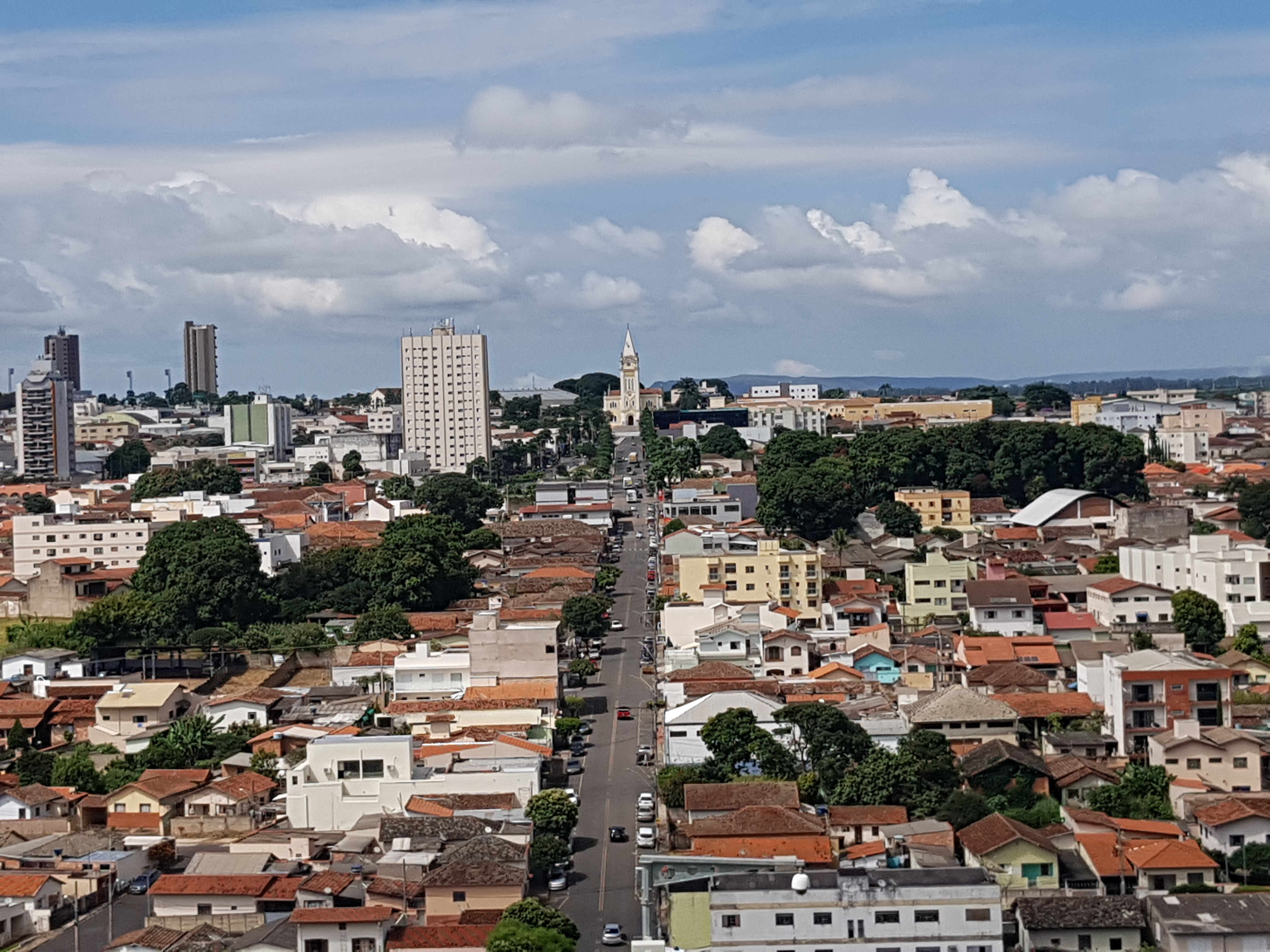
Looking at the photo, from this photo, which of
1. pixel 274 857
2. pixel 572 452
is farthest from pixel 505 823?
pixel 572 452

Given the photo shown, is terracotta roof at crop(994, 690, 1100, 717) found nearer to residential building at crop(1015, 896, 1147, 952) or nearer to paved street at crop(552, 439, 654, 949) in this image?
paved street at crop(552, 439, 654, 949)

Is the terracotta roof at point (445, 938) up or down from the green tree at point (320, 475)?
down

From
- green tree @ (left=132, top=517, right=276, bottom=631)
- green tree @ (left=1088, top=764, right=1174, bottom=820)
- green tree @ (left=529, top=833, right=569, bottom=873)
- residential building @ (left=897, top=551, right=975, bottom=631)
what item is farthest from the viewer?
residential building @ (left=897, top=551, right=975, bottom=631)

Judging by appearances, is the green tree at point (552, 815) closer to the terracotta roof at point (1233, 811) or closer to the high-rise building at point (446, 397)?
the terracotta roof at point (1233, 811)

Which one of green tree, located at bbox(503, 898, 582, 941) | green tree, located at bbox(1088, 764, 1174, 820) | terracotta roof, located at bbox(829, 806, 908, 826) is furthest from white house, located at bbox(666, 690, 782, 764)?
green tree, located at bbox(503, 898, 582, 941)

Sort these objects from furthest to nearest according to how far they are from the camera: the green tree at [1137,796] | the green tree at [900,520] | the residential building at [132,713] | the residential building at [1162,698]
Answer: the green tree at [900,520] → the residential building at [132,713] → the residential building at [1162,698] → the green tree at [1137,796]

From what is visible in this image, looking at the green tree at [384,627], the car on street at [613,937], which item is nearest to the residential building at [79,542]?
the green tree at [384,627]

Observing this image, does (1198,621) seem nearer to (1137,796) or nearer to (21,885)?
(1137,796)
